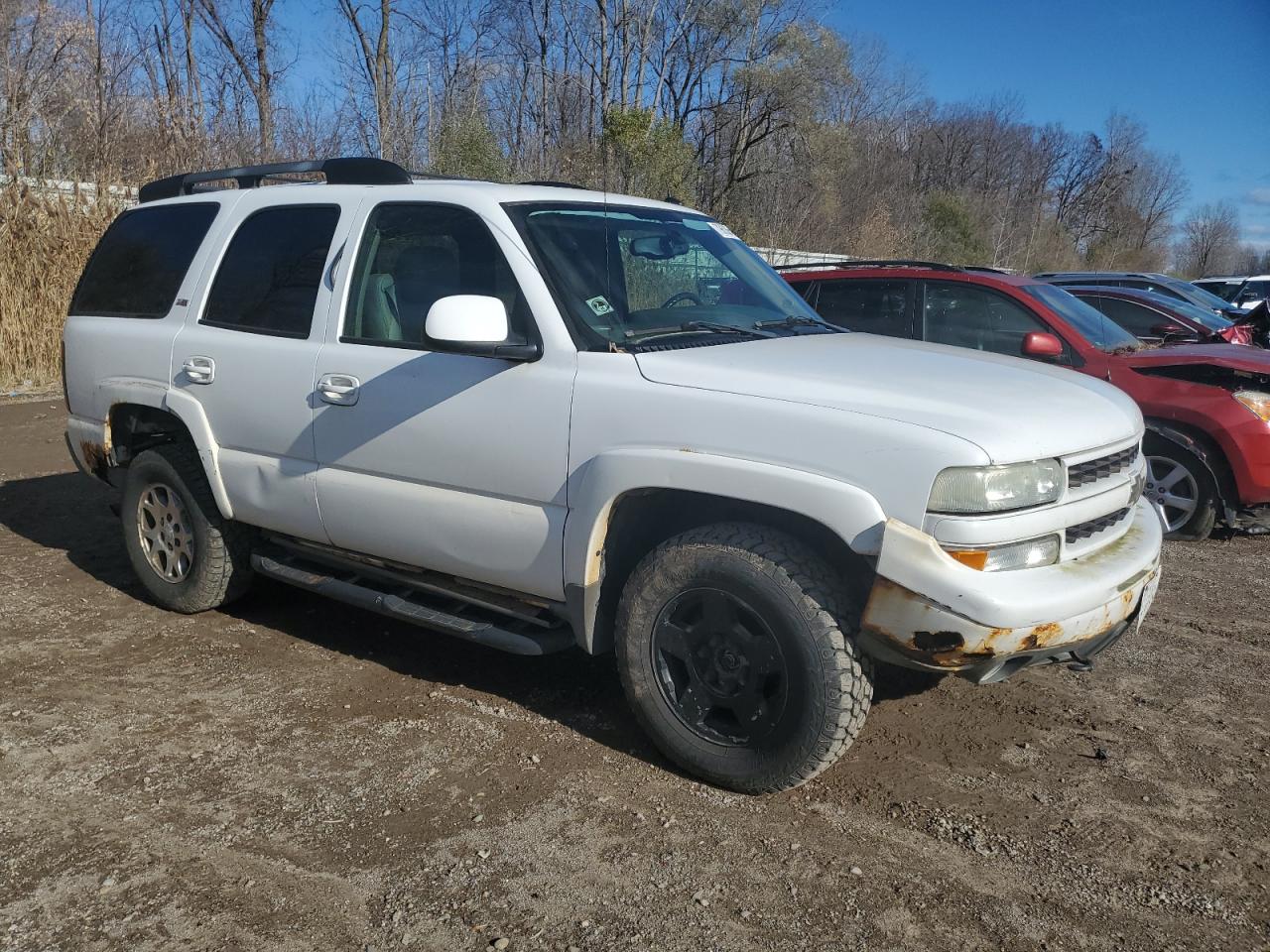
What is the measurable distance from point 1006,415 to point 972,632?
65 centimetres

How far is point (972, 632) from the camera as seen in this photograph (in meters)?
2.93

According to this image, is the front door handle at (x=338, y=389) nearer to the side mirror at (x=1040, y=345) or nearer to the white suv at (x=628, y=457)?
the white suv at (x=628, y=457)

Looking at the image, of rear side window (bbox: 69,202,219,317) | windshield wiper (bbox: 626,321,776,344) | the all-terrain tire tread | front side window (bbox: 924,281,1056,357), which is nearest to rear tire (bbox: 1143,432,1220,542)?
front side window (bbox: 924,281,1056,357)

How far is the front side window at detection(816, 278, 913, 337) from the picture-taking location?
25.1 feet

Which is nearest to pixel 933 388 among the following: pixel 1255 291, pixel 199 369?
pixel 199 369

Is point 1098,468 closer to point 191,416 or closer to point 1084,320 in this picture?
point 191,416

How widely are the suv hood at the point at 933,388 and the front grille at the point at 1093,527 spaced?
248mm

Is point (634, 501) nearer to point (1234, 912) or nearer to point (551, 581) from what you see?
point (551, 581)

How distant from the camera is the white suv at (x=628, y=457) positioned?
3016 millimetres

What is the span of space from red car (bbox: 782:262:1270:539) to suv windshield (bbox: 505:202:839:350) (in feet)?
8.73

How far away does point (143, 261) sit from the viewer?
5215 millimetres

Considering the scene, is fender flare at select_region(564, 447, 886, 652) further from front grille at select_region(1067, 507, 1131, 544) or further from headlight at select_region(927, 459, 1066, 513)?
front grille at select_region(1067, 507, 1131, 544)

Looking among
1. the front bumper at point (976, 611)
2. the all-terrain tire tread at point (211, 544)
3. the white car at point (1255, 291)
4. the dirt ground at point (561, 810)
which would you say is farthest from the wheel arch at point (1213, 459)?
the white car at point (1255, 291)

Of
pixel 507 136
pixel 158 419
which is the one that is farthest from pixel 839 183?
pixel 158 419
